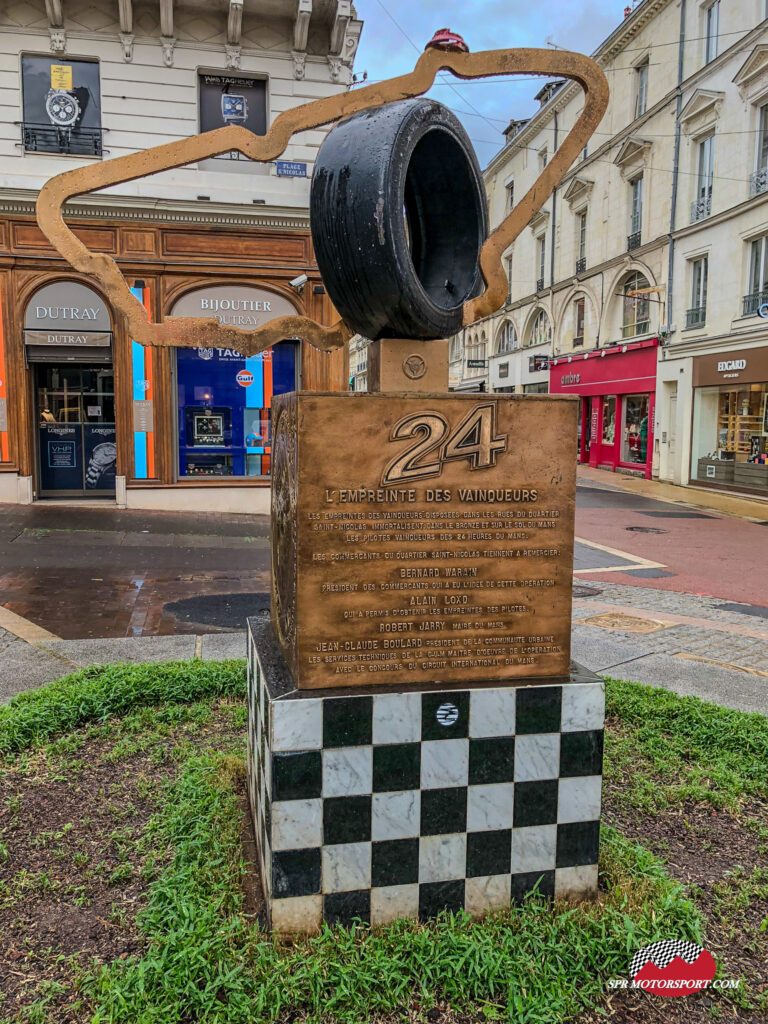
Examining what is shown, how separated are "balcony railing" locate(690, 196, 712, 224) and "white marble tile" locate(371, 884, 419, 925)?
2239cm

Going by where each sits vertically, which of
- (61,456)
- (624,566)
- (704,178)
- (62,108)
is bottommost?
(624,566)

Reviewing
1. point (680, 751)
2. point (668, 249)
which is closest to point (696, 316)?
point (668, 249)

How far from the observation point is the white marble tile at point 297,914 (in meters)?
2.44

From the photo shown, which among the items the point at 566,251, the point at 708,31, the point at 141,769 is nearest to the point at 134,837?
the point at 141,769

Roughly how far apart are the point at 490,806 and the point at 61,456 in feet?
46.0

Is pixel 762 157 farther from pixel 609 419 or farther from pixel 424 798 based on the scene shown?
pixel 424 798

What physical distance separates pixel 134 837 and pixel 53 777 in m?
0.73

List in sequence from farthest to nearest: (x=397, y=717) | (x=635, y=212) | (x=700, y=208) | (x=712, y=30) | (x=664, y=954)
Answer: (x=635, y=212)
(x=700, y=208)
(x=712, y=30)
(x=397, y=717)
(x=664, y=954)

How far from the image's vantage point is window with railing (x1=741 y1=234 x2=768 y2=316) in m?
18.8

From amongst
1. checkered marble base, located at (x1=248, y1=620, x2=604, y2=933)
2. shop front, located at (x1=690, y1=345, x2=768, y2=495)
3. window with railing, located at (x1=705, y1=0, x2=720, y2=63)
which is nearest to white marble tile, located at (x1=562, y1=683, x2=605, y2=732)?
checkered marble base, located at (x1=248, y1=620, x2=604, y2=933)

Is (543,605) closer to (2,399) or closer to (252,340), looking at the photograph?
(252,340)

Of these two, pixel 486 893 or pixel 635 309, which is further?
pixel 635 309

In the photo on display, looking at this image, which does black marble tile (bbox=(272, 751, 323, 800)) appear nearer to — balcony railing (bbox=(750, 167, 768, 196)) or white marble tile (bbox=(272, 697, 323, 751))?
white marble tile (bbox=(272, 697, 323, 751))

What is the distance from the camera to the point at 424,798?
2.52 m
